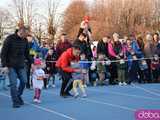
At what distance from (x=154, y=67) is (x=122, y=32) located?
41483mm

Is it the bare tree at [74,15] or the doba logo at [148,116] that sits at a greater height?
the bare tree at [74,15]

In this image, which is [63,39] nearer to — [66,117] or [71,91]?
[71,91]

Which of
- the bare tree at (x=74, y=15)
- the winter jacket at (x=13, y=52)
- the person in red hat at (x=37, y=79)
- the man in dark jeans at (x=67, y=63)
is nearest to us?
the winter jacket at (x=13, y=52)

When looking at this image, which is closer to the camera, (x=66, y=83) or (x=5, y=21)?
(x=66, y=83)

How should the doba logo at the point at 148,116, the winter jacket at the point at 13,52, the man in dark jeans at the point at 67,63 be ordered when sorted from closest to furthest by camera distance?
the doba logo at the point at 148,116, the winter jacket at the point at 13,52, the man in dark jeans at the point at 67,63

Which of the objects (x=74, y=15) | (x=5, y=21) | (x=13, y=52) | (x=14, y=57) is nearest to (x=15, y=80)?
(x=14, y=57)

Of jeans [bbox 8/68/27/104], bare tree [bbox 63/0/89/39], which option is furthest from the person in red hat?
bare tree [bbox 63/0/89/39]

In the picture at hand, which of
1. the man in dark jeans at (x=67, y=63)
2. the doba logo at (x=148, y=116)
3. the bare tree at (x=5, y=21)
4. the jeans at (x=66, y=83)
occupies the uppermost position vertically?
the bare tree at (x=5, y=21)

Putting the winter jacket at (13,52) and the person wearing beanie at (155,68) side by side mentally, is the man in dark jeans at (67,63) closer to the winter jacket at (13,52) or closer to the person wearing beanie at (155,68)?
the winter jacket at (13,52)

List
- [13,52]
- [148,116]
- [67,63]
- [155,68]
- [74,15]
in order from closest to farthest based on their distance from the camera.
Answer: [148,116] → [13,52] → [67,63] → [155,68] → [74,15]

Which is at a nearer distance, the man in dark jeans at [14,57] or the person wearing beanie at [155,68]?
the man in dark jeans at [14,57]

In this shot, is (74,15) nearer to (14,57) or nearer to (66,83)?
(66,83)

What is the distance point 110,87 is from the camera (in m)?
17.8

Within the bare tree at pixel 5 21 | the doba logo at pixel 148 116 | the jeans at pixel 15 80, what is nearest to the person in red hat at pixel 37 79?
the jeans at pixel 15 80
